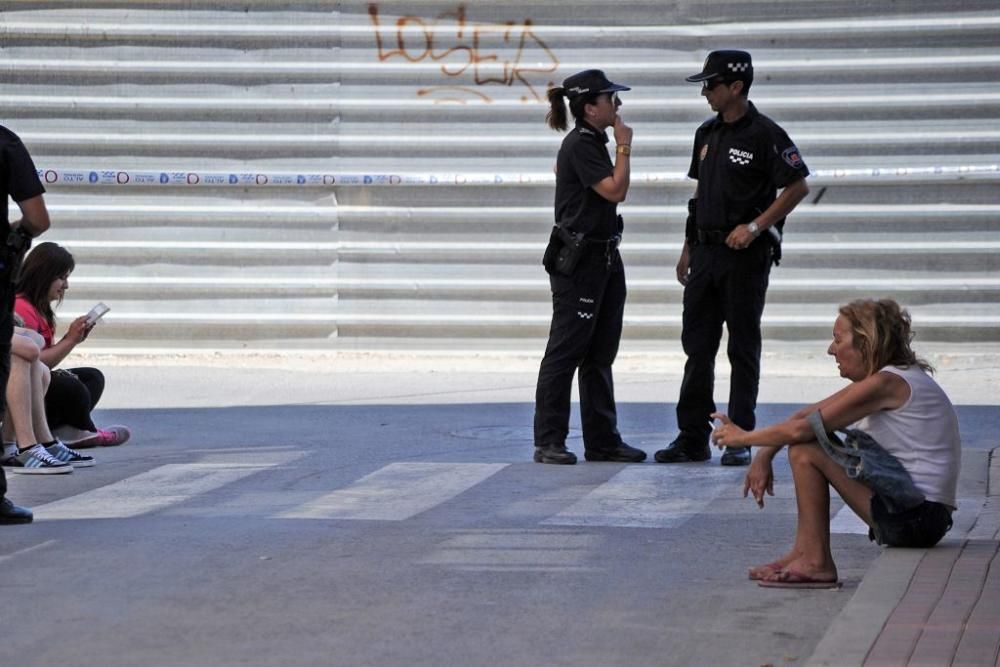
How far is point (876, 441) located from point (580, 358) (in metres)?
2.95

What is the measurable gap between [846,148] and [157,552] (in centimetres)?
761

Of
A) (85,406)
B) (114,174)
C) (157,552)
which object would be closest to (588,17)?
(114,174)

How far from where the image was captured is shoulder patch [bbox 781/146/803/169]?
27.4 feet

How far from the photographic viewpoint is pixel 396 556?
6129 mm

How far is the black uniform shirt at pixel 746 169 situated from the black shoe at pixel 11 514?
3470 millimetres

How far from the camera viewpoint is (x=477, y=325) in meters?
13.0

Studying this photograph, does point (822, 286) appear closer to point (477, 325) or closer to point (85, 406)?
point (477, 325)

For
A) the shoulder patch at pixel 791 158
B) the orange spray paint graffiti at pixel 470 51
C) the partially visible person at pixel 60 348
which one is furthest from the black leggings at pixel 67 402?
the orange spray paint graffiti at pixel 470 51

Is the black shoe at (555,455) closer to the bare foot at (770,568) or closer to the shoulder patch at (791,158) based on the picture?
the shoulder patch at (791,158)

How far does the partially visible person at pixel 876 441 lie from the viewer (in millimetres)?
5578

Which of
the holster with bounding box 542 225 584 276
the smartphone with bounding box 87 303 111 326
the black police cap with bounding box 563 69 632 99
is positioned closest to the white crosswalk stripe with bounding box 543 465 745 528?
the holster with bounding box 542 225 584 276

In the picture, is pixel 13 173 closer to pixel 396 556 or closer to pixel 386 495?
pixel 386 495

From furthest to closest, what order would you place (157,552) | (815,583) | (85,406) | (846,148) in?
1. (846,148)
2. (85,406)
3. (157,552)
4. (815,583)

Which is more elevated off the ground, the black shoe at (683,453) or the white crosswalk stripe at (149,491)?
the white crosswalk stripe at (149,491)
